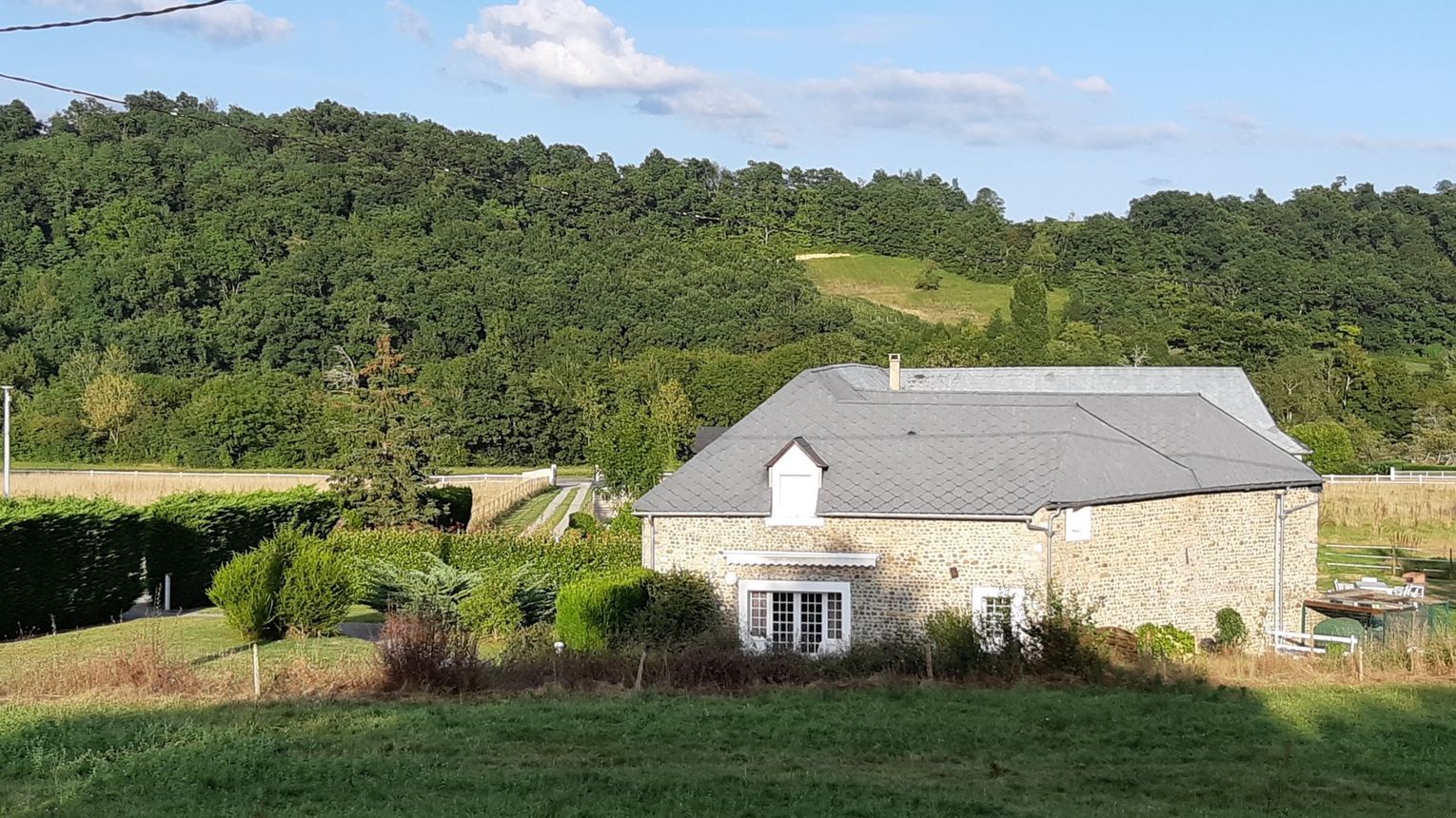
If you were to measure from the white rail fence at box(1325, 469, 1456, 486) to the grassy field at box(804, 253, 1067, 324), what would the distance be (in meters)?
45.7

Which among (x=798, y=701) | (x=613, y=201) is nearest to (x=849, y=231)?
(x=613, y=201)

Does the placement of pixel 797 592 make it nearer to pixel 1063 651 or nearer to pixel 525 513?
pixel 1063 651

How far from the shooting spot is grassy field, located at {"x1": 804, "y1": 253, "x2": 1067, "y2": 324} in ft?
367

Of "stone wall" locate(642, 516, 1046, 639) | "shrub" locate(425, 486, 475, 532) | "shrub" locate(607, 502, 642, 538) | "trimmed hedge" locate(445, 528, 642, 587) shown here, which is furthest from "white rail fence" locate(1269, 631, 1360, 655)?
"shrub" locate(425, 486, 475, 532)

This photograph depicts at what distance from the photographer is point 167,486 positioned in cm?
4944

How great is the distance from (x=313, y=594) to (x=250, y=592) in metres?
0.98

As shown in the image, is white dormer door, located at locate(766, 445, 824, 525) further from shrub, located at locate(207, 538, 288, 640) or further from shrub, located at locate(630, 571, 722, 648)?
shrub, located at locate(207, 538, 288, 640)

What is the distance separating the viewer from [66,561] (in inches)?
881

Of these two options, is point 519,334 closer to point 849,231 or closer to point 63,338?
point 63,338

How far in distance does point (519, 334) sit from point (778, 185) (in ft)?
159

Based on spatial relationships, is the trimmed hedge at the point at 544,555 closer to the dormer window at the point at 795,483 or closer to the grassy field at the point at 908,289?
the dormer window at the point at 795,483

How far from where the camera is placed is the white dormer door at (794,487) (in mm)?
26406

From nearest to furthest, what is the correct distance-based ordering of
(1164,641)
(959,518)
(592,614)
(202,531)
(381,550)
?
(592,614)
(1164,641)
(959,518)
(202,531)
(381,550)

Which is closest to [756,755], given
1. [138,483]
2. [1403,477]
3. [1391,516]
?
[1391,516]
